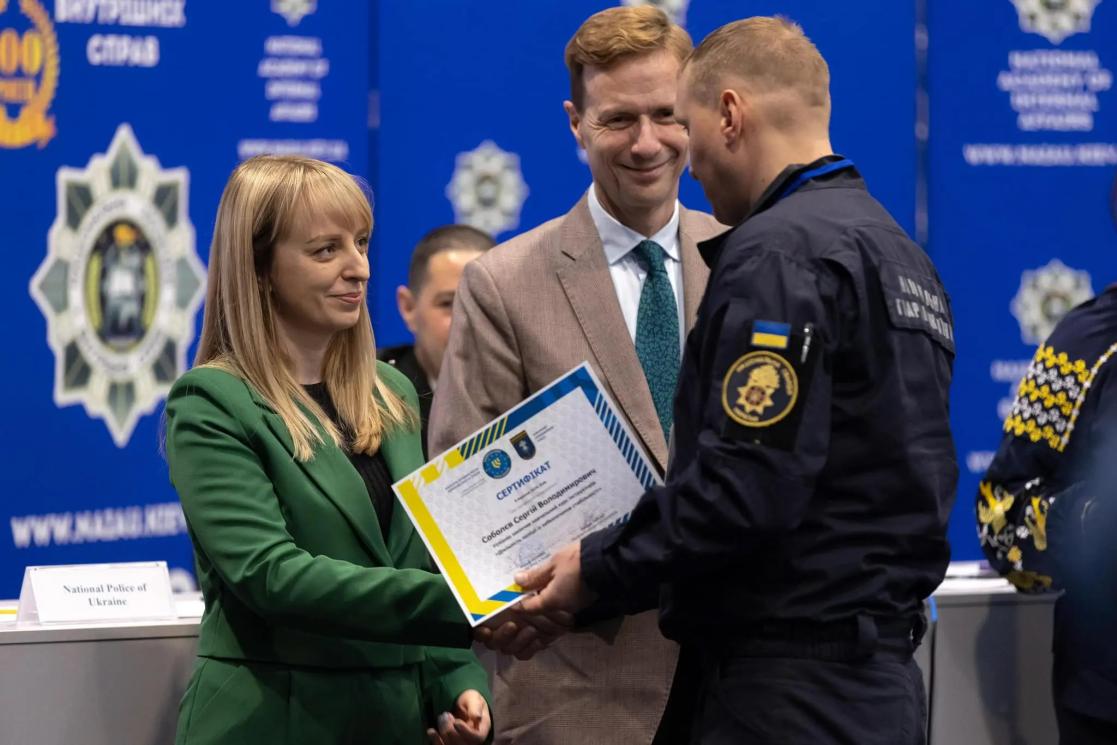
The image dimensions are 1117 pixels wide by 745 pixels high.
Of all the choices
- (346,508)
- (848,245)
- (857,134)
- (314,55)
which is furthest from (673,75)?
(857,134)

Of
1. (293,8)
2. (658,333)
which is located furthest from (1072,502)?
(293,8)

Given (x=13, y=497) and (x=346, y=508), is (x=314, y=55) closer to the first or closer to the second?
(x=13, y=497)

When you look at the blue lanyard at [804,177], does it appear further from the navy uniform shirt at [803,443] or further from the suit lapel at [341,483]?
the suit lapel at [341,483]

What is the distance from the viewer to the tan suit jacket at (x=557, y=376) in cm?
257

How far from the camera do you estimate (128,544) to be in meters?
4.16

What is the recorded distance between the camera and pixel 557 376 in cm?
263

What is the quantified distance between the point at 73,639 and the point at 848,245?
4.57ft

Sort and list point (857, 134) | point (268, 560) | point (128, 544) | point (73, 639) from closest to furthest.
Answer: point (268, 560) < point (73, 639) < point (128, 544) < point (857, 134)

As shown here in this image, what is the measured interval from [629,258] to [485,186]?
2.08 m

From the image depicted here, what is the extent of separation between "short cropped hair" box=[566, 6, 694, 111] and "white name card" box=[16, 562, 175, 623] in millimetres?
1124

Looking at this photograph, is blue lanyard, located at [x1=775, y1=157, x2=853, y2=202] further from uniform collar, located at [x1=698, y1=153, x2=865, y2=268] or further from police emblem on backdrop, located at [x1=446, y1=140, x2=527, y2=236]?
police emblem on backdrop, located at [x1=446, y1=140, x2=527, y2=236]

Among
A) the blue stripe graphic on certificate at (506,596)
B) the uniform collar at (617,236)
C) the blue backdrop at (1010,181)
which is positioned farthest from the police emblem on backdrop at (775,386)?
the blue backdrop at (1010,181)

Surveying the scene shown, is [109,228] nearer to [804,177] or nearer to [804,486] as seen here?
[804,177]

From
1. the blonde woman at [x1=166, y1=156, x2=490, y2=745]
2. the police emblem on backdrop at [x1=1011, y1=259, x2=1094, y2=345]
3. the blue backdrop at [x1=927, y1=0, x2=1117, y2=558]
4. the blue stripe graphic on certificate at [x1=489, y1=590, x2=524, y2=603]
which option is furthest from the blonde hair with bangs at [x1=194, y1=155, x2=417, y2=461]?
the police emblem on backdrop at [x1=1011, y1=259, x2=1094, y2=345]
